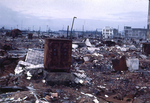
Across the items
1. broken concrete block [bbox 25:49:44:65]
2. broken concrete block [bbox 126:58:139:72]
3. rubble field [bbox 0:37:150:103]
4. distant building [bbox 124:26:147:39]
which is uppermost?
distant building [bbox 124:26:147:39]

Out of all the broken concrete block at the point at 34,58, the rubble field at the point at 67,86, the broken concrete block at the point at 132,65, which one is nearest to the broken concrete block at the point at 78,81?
the rubble field at the point at 67,86

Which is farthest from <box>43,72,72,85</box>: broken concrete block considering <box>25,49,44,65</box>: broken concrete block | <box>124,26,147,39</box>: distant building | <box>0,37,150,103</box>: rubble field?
<box>124,26,147,39</box>: distant building

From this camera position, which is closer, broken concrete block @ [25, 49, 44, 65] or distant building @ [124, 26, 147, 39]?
broken concrete block @ [25, 49, 44, 65]

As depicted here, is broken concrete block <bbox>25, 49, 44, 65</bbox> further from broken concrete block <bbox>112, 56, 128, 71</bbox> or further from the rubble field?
broken concrete block <bbox>112, 56, 128, 71</bbox>

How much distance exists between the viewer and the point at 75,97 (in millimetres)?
4266

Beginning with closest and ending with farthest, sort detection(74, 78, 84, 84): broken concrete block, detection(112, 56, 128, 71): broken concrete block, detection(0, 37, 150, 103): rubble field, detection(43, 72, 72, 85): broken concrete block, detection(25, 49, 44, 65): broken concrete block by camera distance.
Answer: detection(0, 37, 150, 103): rubble field
detection(43, 72, 72, 85): broken concrete block
detection(74, 78, 84, 84): broken concrete block
detection(25, 49, 44, 65): broken concrete block
detection(112, 56, 128, 71): broken concrete block

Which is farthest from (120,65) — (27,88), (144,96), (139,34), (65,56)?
(139,34)


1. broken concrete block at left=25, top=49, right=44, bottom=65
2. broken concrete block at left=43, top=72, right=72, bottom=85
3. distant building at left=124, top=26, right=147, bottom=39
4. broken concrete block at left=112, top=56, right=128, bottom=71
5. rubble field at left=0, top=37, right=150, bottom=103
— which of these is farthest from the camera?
distant building at left=124, top=26, right=147, bottom=39

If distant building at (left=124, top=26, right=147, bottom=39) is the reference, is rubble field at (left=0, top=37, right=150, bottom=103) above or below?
below

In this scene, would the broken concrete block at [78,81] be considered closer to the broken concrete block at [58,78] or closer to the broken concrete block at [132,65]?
the broken concrete block at [58,78]

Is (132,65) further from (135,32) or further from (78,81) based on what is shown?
(135,32)

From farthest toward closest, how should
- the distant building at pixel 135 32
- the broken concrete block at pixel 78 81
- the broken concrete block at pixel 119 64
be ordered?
the distant building at pixel 135 32
the broken concrete block at pixel 119 64
the broken concrete block at pixel 78 81

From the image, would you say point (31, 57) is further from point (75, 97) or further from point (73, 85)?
point (75, 97)

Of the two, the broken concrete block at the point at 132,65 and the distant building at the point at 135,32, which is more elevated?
the distant building at the point at 135,32
